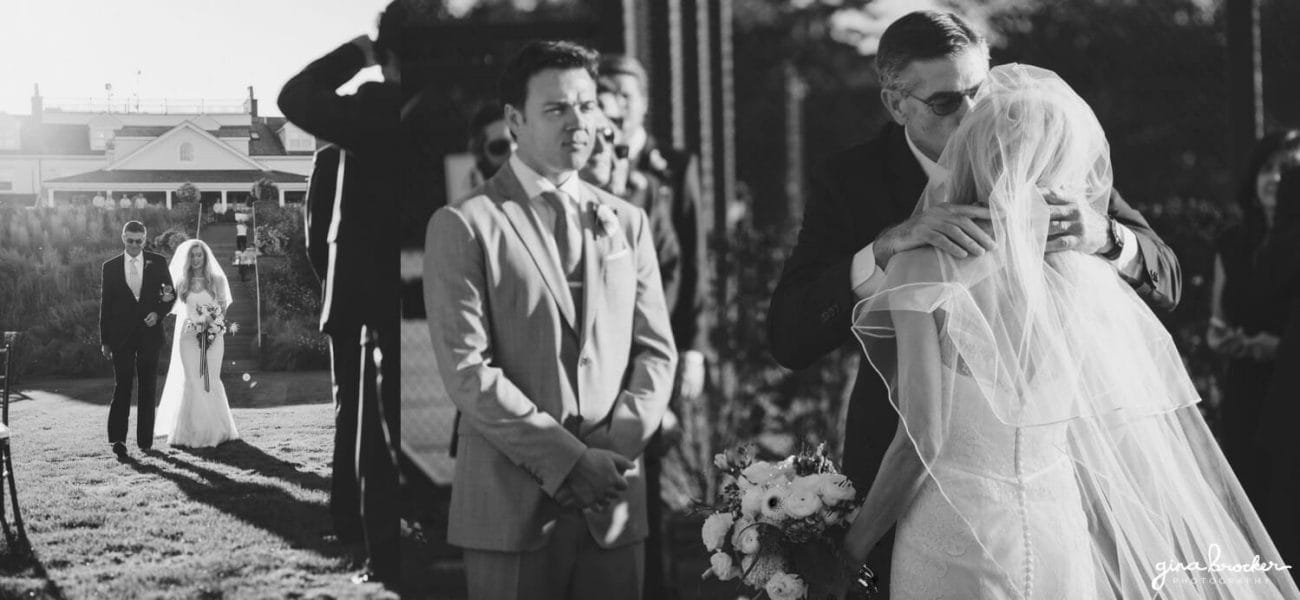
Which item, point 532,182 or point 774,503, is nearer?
point 774,503

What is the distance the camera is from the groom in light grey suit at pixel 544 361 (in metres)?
3.29

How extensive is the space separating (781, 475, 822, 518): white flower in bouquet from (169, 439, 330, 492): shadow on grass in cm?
183

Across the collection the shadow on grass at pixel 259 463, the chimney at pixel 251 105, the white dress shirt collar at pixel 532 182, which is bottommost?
the shadow on grass at pixel 259 463

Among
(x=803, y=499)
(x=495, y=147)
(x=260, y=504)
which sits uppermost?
(x=495, y=147)

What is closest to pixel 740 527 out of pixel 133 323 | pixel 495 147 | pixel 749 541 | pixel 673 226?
pixel 749 541

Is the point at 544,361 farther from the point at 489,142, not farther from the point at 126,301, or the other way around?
the point at 126,301

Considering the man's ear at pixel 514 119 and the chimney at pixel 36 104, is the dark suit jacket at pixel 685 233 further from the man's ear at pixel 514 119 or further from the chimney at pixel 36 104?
the chimney at pixel 36 104

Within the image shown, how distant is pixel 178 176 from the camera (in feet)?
12.4

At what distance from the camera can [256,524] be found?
12.4 ft

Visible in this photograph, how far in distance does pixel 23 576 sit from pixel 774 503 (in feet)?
7.72

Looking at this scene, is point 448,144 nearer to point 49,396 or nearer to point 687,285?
point 687,285

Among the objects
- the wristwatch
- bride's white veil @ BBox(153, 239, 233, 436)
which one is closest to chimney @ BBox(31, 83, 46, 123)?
bride's white veil @ BBox(153, 239, 233, 436)

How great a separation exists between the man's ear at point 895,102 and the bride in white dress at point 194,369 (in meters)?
2.06

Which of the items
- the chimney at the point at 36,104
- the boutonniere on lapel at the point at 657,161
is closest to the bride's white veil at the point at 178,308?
the chimney at the point at 36,104
